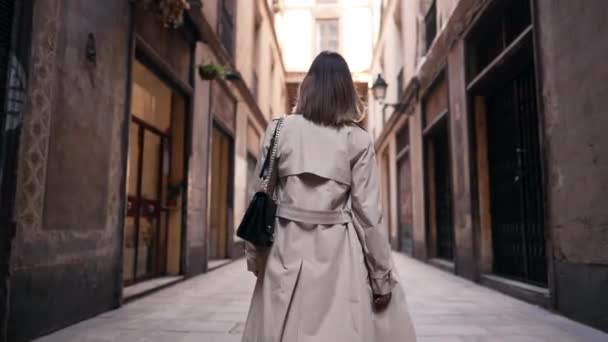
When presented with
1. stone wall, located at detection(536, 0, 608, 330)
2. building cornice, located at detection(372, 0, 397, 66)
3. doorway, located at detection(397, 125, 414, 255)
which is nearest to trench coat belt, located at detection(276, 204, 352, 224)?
stone wall, located at detection(536, 0, 608, 330)

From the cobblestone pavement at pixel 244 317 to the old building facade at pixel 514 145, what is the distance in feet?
1.07

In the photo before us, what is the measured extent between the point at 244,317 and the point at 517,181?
378cm

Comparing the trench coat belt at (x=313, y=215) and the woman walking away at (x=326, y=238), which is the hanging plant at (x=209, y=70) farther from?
the trench coat belt at (x=313, y=215)

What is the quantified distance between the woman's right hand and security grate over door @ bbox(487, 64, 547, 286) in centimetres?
415

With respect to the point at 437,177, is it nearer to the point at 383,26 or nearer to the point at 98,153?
the point at 98,153

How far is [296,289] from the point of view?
1.89 metres

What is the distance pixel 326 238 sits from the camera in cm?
194

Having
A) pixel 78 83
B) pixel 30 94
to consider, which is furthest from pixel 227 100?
pixel 30 94

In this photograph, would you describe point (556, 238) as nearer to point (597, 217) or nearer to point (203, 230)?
point (597, 217)

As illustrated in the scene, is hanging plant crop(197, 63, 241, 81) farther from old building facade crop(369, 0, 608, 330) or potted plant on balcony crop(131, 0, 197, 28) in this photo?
old building facade crop(369, 0, 608, 330)

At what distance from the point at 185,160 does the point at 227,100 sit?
327 cm

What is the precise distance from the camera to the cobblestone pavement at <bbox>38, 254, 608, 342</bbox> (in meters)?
3.56

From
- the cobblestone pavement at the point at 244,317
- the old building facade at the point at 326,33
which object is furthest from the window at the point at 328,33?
the cobblestone pavement at the point at 244,317

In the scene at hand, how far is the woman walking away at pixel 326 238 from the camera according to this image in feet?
6.12
